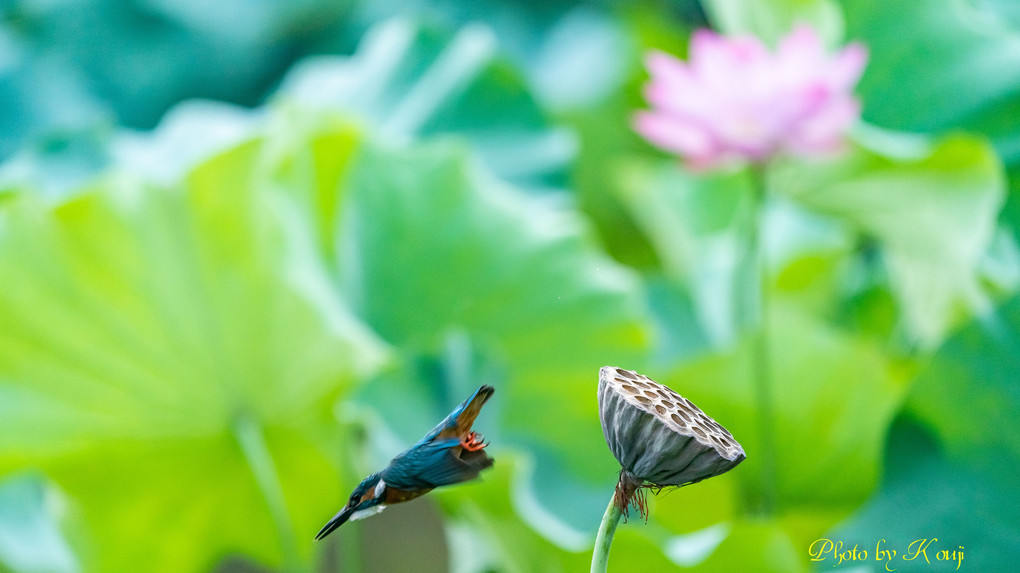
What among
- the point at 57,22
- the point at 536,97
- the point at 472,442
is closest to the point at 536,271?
the point at 536,97

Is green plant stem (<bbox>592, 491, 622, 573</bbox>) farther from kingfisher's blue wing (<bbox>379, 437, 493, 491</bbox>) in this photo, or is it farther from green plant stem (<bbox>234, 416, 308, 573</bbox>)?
green plant stem (<bbox>234, 416, 308, 573</bbox>)

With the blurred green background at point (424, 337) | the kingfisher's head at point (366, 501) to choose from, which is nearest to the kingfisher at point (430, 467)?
the kingfisher's head at point (366, 501)

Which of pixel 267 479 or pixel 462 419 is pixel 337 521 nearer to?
pixel 462 419

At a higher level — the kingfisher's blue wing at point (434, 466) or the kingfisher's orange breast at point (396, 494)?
the kingfisher's blue wing at point (434, 466)

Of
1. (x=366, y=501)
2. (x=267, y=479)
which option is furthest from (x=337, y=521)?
(x=267, y=479)

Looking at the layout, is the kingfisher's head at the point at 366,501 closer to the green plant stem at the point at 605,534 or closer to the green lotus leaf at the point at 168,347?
the green plant stem at the point at 605,534

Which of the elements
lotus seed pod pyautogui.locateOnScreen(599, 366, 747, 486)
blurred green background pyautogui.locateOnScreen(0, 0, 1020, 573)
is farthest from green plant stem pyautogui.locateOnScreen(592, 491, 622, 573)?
blurred green background pyautogui.locateOnScreen(0, 0, 1020, 573)
